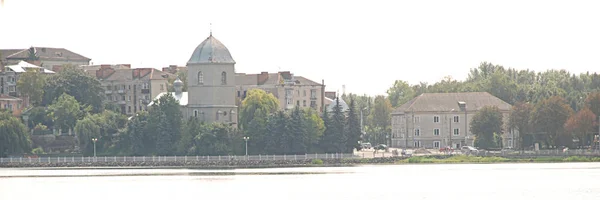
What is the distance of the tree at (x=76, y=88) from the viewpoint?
15762 cm

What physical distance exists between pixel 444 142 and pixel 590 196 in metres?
70.0

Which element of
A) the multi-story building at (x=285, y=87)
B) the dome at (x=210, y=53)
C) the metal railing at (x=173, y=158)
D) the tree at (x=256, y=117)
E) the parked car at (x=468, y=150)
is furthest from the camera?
the multi-story building at (x=285, y=87)

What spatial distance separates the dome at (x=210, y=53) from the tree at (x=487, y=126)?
2357 centimetres

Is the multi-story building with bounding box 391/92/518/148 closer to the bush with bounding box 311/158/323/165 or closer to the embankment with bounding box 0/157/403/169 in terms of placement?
the embankment with bounding box 0/157/403/169

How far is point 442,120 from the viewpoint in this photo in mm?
160125

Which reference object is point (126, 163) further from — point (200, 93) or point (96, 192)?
point (96, 192)

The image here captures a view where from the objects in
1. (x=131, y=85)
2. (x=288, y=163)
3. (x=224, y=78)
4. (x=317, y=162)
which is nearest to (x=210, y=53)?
(x=224, y=78)

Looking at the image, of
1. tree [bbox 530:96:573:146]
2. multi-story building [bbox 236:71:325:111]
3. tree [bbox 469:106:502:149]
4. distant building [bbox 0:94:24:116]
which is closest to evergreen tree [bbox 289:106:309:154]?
tree [bbox 469:106:502:149]

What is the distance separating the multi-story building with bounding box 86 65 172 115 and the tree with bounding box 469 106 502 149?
3688 centimetres

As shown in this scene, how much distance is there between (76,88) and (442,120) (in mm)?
35697

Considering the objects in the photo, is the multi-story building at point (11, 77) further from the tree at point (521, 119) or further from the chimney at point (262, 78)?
the tree at point (521, 119)

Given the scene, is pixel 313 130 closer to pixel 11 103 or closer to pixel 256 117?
pixel 256 117

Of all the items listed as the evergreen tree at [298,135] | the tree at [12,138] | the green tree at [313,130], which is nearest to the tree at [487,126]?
the green tree at [313,130]

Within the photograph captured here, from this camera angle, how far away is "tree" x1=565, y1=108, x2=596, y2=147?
5399 inches
